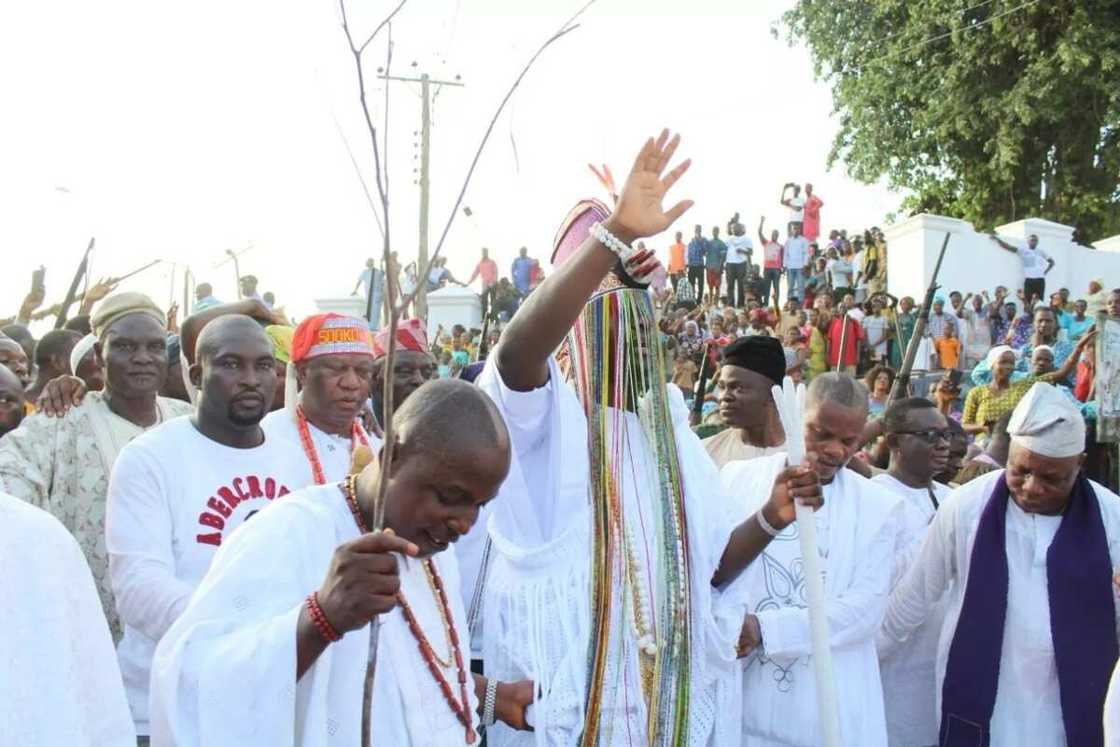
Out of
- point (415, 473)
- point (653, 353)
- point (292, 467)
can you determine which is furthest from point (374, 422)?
point (415, 473)

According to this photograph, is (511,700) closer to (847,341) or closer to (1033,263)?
(847,341)

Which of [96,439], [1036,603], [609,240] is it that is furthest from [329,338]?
[1036,603]

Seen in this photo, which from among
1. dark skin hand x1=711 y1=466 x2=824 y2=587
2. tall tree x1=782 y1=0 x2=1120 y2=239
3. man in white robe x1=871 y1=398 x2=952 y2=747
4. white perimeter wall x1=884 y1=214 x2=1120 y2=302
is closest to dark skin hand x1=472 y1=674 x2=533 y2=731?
dark skin hand x1=711 y1=466 x2=824 y2=587

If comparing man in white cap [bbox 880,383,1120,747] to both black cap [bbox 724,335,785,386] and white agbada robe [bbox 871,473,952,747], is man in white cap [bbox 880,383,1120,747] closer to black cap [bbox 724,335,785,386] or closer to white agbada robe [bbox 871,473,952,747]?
white agbada robe [bbox 871,473,952,747]

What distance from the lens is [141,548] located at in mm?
3588

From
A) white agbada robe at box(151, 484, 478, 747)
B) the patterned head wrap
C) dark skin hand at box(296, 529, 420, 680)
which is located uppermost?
the patterned head wrap

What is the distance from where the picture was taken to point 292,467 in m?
4.07

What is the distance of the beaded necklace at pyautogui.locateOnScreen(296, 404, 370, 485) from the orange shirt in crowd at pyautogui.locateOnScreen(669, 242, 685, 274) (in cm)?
1862

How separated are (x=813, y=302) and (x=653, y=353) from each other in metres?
17.4

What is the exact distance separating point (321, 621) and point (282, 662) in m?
0.13

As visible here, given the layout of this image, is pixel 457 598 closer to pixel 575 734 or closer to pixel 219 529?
pixel 575 734

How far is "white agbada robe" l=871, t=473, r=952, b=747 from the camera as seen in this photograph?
488 centimetres

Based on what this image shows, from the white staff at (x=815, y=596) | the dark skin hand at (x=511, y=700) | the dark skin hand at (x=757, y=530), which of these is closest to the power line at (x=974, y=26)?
the dark skin hand at (x=757, y=530)

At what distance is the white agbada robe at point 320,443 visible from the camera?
4.23 m
